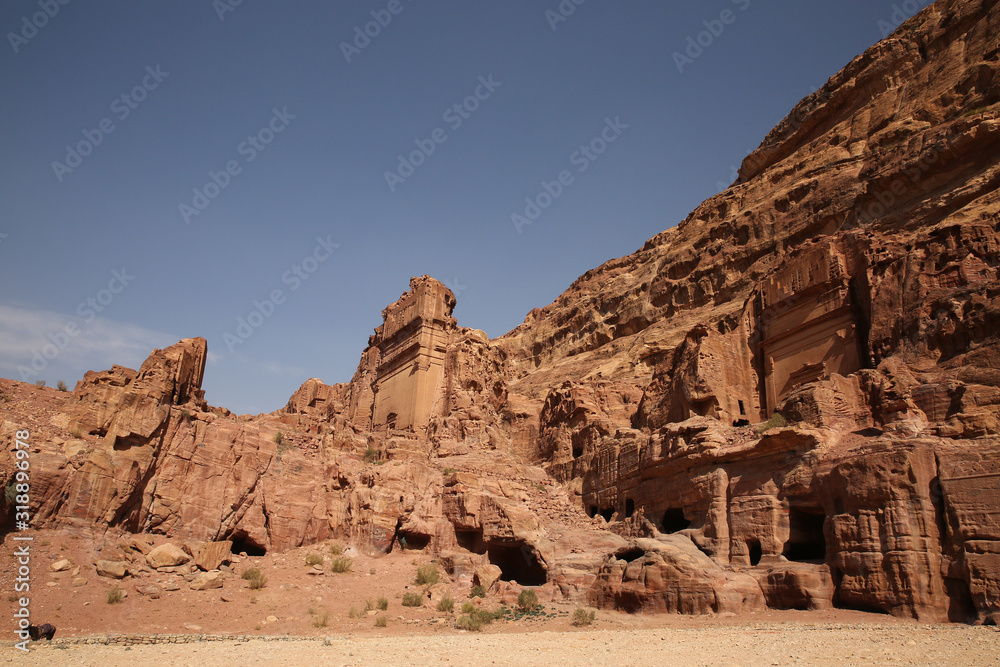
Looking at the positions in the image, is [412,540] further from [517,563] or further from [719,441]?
[719,441]

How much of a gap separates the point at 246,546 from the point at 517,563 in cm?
887

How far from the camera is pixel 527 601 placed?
65.7 ft

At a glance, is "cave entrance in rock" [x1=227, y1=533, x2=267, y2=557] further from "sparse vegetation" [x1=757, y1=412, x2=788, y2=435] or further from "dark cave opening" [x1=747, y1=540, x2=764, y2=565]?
"sparse vegetation" [x1=757, y1=412, x2=788, y2=435]

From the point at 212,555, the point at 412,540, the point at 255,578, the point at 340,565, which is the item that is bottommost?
the point at 255,578

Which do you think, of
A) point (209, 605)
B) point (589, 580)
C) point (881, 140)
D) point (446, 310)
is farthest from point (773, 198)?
point (209, 605)

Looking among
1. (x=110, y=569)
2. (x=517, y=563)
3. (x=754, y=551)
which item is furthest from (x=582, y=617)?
(x=110, y=569)

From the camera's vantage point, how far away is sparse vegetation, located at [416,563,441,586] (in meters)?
21.3

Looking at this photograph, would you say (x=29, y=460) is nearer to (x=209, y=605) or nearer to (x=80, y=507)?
(x=80, y=507)

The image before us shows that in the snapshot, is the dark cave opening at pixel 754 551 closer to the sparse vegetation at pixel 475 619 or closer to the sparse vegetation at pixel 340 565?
the sparse vegetation at pixel 475 619

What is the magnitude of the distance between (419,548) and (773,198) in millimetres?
31586

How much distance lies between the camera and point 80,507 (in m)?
18.6

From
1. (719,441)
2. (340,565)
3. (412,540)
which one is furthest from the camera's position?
(412,540)

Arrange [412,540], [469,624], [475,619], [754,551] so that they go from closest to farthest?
[469,624]
[754,551]
[475,619]
[412,540]

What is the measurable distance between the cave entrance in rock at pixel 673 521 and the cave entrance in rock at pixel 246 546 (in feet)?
40.9
